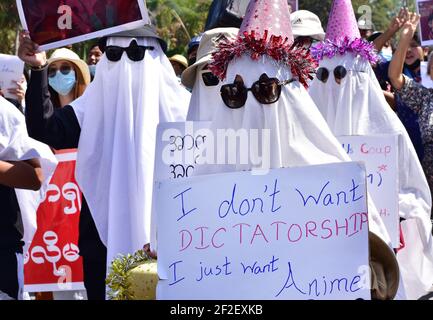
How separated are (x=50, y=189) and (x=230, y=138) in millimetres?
4696

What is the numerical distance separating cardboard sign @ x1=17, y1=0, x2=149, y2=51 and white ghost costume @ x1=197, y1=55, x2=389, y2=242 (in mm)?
1472

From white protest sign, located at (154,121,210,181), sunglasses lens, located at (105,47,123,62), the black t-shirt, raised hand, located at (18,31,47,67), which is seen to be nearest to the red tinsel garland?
the black t-shirt

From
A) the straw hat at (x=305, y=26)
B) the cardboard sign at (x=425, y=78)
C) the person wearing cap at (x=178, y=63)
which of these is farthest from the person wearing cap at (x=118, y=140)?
the person wearing cap at (x=178, y=63)

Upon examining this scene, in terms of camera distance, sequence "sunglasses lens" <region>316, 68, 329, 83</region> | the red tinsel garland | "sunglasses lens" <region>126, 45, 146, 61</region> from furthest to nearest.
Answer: "sunglasses lens" <region>316, 68, 329, 83</region> → "sunglasses lens" <region>126, 45, 146, 61</region> → the red tinsel garland

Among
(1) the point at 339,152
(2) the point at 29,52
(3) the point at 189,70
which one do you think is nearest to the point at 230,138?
Result: (1) the point at 339,152

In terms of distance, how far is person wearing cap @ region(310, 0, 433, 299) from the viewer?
22.8ft

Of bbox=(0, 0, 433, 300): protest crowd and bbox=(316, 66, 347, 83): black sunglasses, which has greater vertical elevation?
bbox=(316, 66, 347, 83): black sunglasses

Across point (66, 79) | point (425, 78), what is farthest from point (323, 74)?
point (66, 79)

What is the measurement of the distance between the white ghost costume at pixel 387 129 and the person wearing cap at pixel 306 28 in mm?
1220

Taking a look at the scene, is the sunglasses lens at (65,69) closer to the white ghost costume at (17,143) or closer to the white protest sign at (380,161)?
the white protest sign at (380,161)

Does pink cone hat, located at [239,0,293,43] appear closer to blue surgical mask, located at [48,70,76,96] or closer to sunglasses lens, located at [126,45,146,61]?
sunglasses lens, located at [126,45,146,61]

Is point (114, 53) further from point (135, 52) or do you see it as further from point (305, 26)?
point (305, 26)

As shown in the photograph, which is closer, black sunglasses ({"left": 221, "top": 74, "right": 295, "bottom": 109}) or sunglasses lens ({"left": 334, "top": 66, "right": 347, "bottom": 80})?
black sunglasses ({"left": 221, "top": 74, "right": 295, "bottom": 109})

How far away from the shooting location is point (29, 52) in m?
6.04
